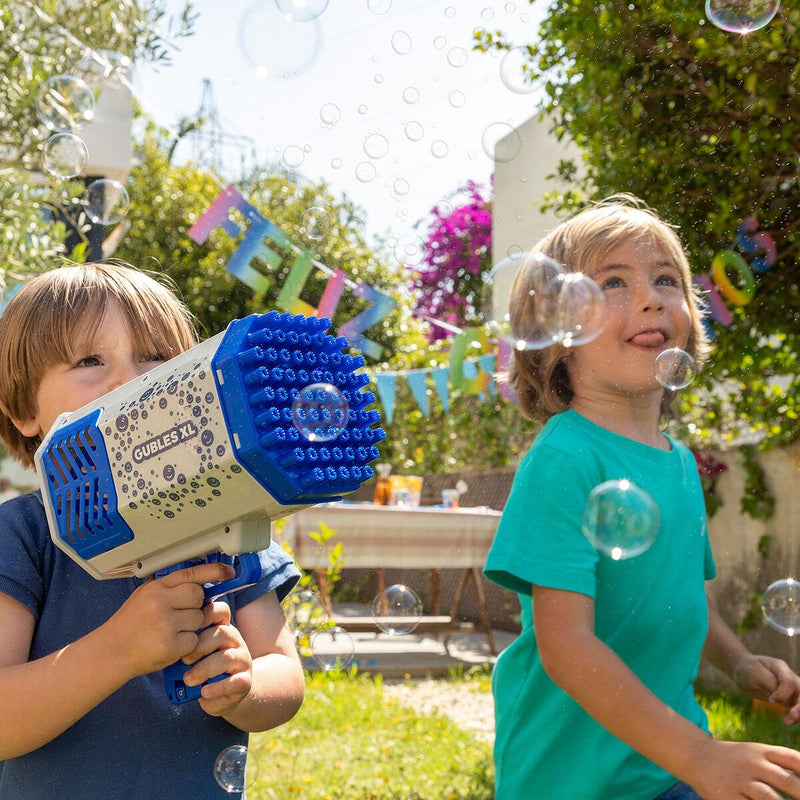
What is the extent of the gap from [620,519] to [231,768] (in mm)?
634

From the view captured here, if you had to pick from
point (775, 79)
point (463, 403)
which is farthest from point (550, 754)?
point (463, 403)

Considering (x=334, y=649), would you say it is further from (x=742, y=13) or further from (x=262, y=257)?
(x=742, y=13)

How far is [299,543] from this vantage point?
508 centimetres

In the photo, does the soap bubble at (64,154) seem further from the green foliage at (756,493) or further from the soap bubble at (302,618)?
the green foliage at (756,493)

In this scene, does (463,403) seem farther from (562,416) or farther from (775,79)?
(562,416)

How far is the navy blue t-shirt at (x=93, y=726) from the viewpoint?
1.30 metres

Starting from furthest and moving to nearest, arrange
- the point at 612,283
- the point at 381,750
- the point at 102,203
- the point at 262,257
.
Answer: the point at 262,257
the point at 381,750
the point at 102,203
the point at 612,283

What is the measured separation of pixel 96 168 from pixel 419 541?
2760mm

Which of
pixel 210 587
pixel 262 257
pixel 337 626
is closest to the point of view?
pixel 210 587

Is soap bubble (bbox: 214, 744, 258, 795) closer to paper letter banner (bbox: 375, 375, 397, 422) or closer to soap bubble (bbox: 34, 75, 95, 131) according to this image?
soap bubble (bbox: 34, 75, 95, 131)

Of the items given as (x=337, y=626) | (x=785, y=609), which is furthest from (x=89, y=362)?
(x=337, y=626)

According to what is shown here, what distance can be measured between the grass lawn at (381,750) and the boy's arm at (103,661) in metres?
1.83

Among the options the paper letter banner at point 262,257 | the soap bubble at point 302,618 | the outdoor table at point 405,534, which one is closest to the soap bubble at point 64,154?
the paper letter banner at point 262,257

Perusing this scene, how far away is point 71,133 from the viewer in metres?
3.27
